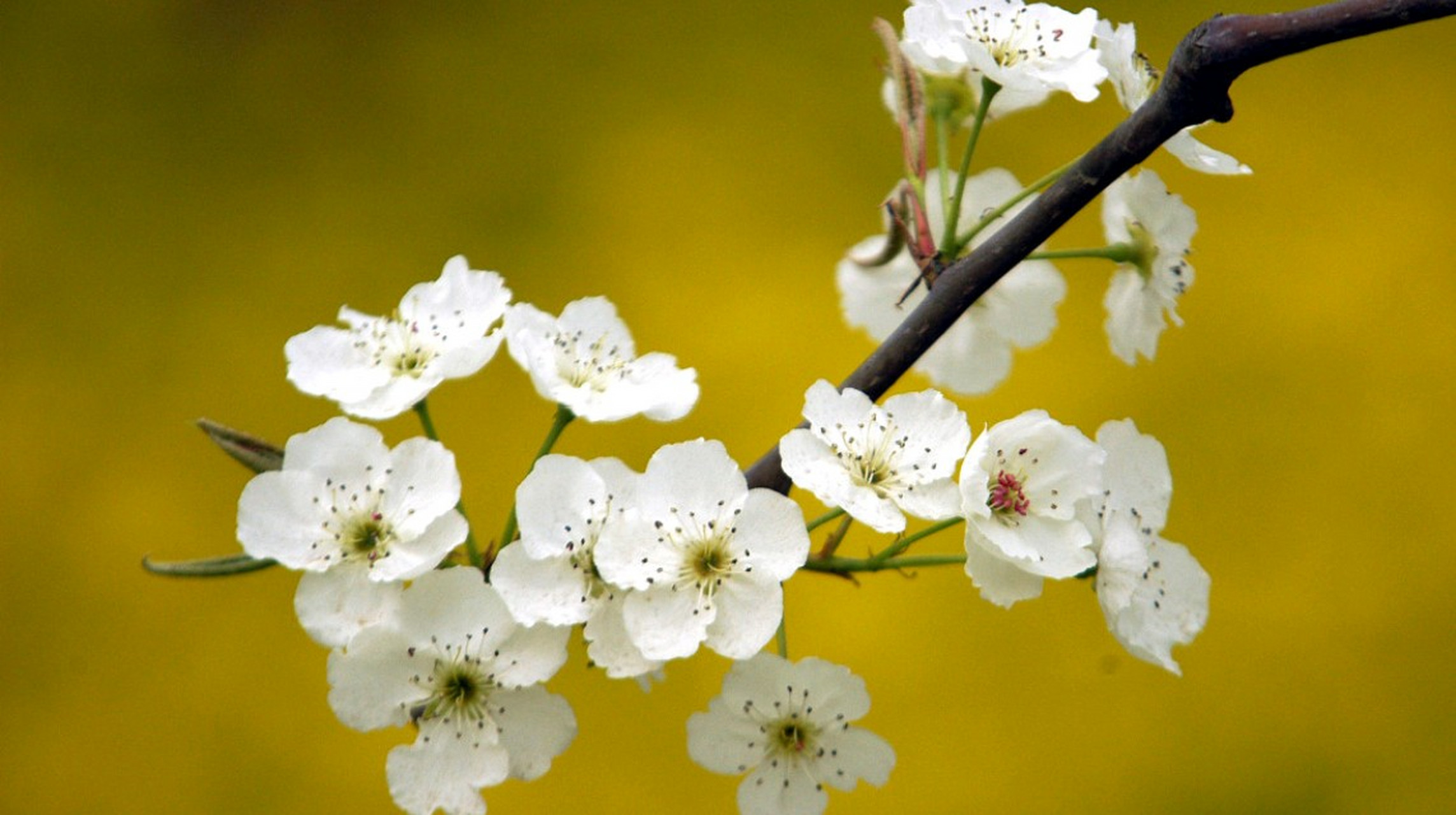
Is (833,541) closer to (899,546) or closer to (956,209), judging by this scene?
(899,546)

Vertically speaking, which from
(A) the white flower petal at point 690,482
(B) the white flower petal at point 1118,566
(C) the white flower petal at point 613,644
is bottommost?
(B) the white flower petal at point 1118,566

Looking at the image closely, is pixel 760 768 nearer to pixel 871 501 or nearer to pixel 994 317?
pixel 871 501

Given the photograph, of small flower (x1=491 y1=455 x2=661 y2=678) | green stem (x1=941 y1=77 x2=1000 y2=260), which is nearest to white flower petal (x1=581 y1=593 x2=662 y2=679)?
small flower (x1=491 y1=455 x2=661 y2=678)

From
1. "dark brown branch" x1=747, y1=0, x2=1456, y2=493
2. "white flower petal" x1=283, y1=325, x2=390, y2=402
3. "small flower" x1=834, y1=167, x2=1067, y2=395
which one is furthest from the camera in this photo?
"small flower" x1=834, y1=167, x2=1067, y2=395

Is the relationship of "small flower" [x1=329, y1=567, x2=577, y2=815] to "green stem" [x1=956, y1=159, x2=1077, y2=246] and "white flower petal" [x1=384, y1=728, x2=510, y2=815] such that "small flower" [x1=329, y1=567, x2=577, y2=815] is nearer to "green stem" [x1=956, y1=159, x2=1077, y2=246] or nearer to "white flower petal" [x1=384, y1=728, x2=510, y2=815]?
"white flower petal" [x1=384, y1=728, x2=510, y2=815]

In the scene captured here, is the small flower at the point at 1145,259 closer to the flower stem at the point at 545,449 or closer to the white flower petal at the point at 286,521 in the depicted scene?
the flower stem at the point at 545,449

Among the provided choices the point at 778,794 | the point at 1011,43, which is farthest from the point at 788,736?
the point at 1011,43

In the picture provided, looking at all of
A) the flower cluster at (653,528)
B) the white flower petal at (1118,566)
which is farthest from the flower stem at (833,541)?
the white flower petal at (1118,566)
